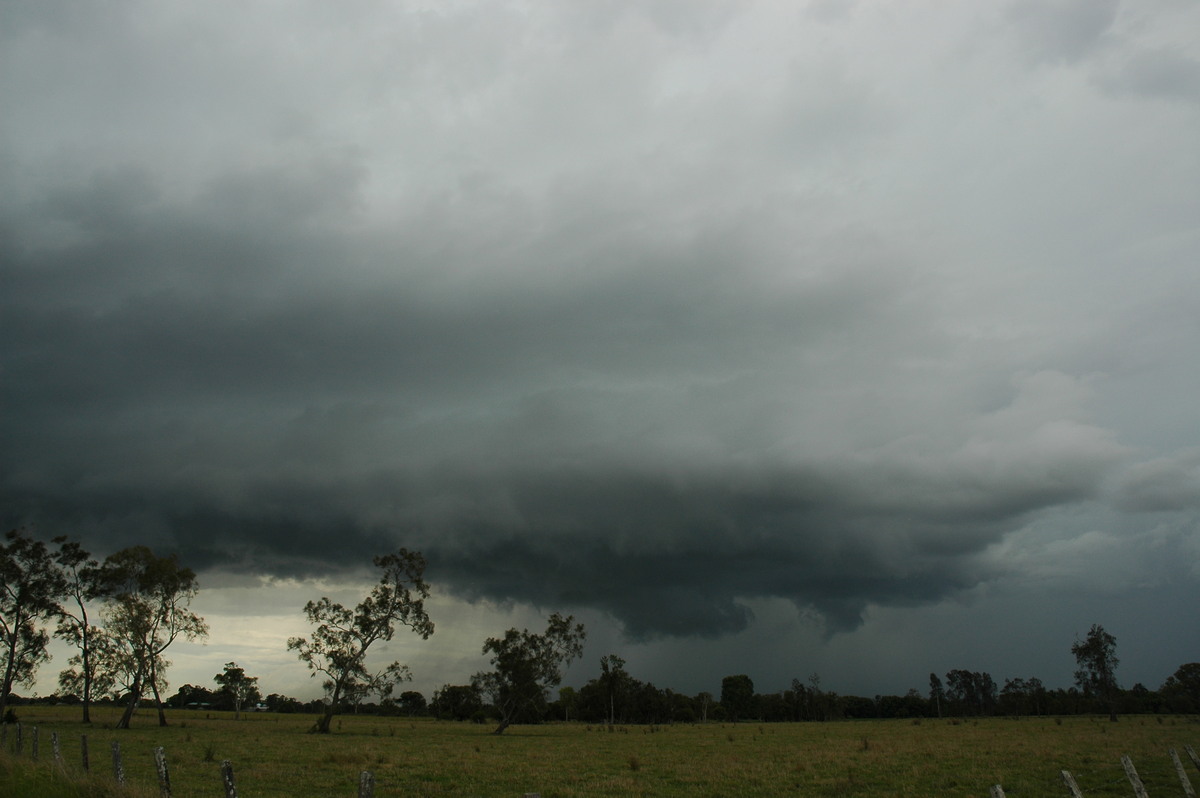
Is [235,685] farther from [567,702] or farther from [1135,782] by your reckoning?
[1135,782]

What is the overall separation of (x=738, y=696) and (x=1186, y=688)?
97594 millimetres

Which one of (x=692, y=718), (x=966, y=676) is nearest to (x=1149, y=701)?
(x=966, y=676)

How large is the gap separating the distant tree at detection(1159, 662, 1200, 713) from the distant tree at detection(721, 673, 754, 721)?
84574 millimetres

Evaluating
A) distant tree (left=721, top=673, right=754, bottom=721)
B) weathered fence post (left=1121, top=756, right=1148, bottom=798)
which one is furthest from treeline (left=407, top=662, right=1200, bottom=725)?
weathered fence post (left=1121, top=756, right=1148, bottom=798)

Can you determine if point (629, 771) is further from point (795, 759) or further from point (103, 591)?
point (103, 591)

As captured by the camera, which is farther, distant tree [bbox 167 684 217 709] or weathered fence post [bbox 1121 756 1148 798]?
distant tree [bbox 167 684 217 709]

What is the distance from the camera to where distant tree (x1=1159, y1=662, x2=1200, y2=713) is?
4284 inches

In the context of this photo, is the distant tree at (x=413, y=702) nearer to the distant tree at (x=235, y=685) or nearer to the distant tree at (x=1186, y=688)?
the distant tree at (x=235, y=685)

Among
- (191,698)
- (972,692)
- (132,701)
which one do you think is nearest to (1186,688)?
(972,692)

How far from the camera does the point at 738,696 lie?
186000 mm

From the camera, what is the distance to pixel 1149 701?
439ft

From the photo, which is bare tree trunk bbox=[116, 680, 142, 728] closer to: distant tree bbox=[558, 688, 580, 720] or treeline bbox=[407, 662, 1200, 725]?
treeline bbox=[407, 662, 1200, 725]

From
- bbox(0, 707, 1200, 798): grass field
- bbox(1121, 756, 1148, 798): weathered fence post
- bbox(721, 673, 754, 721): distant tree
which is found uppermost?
bbox(1121, 756, 1148, 798): weathered fence post

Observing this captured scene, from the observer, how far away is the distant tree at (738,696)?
592 feet
